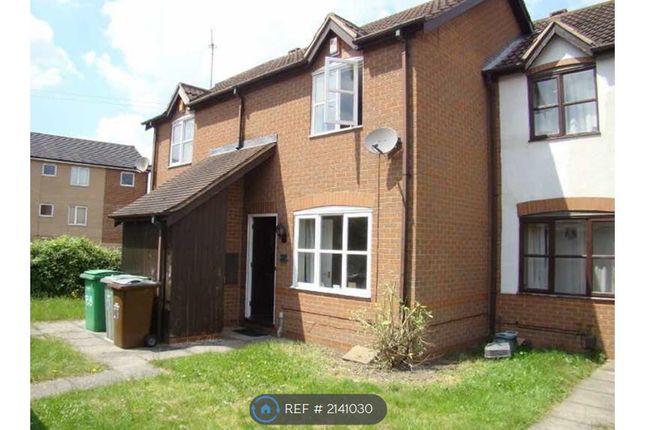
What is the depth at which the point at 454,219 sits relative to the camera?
7.58 metres

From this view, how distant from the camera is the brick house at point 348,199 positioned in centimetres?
704

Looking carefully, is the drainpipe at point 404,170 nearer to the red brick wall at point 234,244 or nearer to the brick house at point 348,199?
the brick house at point 348,199

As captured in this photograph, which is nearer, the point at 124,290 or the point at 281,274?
the point at 124,290

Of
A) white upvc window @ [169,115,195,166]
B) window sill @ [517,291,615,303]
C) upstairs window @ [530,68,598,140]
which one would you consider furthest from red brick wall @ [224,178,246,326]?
upstairs window @ [530,68,598,140]

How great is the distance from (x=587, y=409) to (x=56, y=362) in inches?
254

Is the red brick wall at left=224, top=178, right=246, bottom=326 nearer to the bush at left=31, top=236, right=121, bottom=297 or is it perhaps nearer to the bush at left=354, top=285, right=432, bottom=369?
the bush at left=354, top=285, right=432, bottom=369

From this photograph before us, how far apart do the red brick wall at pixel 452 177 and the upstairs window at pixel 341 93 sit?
3.69 ft

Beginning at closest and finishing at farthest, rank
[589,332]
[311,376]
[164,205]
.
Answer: [311,376]
[589,332]
[164,205]

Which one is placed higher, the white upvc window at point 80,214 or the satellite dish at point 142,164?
the satellite dish at point 142,164

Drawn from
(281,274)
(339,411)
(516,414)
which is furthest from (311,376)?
(281,274)

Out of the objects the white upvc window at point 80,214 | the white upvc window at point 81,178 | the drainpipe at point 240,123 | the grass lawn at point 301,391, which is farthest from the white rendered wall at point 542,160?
the white upvc window at point 81,178
